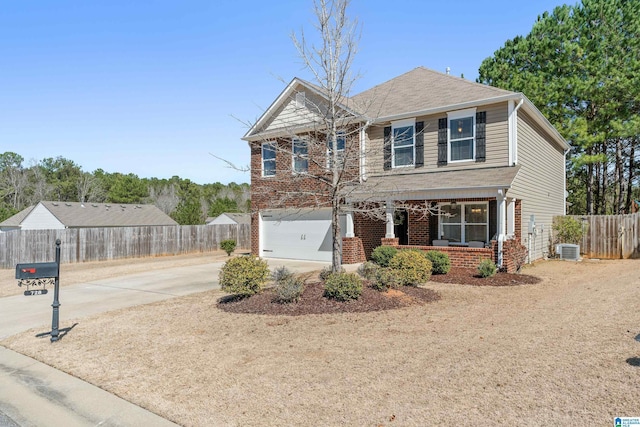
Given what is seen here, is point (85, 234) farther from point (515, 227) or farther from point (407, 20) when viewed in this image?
point (515, 227)

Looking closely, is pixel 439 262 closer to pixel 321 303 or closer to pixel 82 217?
pixel 321 303

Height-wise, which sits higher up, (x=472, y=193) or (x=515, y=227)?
(x=472, y=193)

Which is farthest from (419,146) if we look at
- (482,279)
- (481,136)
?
(482,279)

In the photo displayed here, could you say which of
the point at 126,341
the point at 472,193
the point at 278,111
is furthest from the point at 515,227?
the point at 126,341

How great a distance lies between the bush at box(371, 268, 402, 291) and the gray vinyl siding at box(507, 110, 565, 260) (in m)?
6.22

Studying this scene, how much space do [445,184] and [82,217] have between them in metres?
27.7

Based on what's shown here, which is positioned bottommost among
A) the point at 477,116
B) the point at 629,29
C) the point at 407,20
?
the point at 477,116

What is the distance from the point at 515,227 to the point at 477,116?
405 cm

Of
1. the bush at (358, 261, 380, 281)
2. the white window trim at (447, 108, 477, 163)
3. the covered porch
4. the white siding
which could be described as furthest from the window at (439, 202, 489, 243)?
the white siding

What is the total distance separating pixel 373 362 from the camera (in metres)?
4.98

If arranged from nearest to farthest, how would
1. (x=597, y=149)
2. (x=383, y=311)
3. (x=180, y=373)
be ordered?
(x=180, y=373) < (x=383, y=311) < (x=597, y=149)

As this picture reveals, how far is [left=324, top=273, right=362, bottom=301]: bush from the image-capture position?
314 inches

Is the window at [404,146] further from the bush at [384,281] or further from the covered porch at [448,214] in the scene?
the bush at [384,281]

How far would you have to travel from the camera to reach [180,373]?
4926 millimetres
